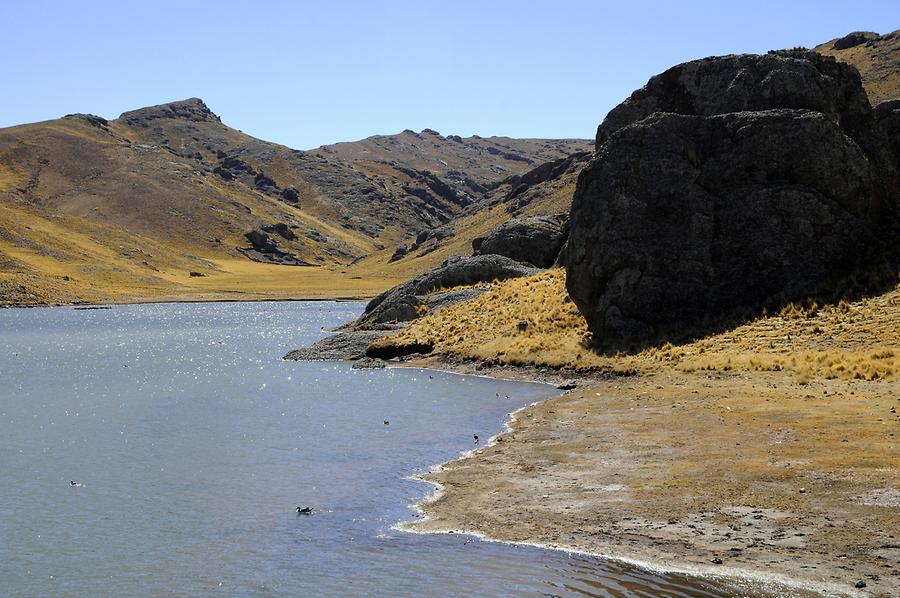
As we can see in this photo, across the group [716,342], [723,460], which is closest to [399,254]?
[716,342]

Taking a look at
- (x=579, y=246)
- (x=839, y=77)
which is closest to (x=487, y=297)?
(x=579, y=246)

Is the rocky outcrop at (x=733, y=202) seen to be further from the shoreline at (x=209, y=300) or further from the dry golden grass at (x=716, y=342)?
the shoreline at (x=209, y=300)

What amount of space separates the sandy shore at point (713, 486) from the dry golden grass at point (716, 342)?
2.94m

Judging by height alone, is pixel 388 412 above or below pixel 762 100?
below

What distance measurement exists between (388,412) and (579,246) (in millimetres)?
16413

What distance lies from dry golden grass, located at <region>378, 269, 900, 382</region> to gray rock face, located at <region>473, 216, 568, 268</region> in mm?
18482

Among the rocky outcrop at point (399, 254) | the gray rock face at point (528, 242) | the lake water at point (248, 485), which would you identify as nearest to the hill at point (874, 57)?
the gray rock face at point (528, 242)

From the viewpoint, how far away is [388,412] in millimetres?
33531

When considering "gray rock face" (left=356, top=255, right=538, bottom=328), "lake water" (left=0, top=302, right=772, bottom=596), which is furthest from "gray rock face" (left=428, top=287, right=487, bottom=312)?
"lake water" (left=0, top=302, right=772, bottom=596)

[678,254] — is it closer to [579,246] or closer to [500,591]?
[579,246]

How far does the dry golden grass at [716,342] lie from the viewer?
3266cm

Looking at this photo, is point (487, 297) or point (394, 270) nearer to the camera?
point (487, 297)

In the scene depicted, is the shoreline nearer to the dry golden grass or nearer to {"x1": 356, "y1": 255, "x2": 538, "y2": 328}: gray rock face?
{"x1": 356, "y1": 255, "x2": 538, "y2": 328}: gray rock face

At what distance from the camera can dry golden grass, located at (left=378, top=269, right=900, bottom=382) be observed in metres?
32.7
